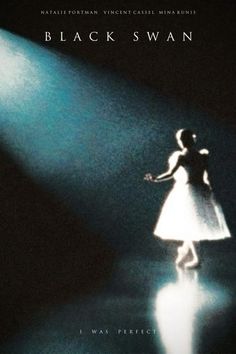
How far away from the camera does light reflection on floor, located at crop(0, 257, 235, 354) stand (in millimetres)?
3006

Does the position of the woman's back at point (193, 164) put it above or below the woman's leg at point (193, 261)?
above

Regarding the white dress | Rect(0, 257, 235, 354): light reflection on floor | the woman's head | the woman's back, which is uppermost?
the woman's head

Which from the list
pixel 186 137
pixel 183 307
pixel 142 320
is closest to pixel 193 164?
pixel 186 137

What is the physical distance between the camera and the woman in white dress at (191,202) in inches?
156

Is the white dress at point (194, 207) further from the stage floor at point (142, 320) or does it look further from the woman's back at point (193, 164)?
the stage floor at point (142, 320)

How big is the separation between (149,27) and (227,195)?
2.21 metres

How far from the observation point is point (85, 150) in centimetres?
480

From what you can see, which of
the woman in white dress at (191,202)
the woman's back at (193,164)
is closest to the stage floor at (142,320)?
the woman in white dress at (191,202)

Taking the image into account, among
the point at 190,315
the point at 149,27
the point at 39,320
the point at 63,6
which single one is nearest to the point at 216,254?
the point at 190,315

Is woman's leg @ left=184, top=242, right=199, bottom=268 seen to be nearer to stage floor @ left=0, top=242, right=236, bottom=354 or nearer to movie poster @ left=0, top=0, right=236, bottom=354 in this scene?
movie poster @ left=0, top=0, right=236, bottom=354

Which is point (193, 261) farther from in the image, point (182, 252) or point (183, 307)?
point (183, 307)

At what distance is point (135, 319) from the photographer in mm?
3238

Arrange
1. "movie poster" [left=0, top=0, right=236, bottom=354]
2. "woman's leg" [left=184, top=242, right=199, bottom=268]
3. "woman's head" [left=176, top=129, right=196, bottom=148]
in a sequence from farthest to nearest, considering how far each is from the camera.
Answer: "woman's leg" [left=184, top=242, right=199, bottom=268], "woman's head" [left=176, top=129, right=196, bottom=148], "movie poster" [left=0, top=0, right=236, bottom=354]

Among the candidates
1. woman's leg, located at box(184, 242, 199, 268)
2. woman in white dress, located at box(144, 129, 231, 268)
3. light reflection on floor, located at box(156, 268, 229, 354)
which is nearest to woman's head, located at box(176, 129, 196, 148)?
woman in white dress, located at box(144, 129, 231, 268)
